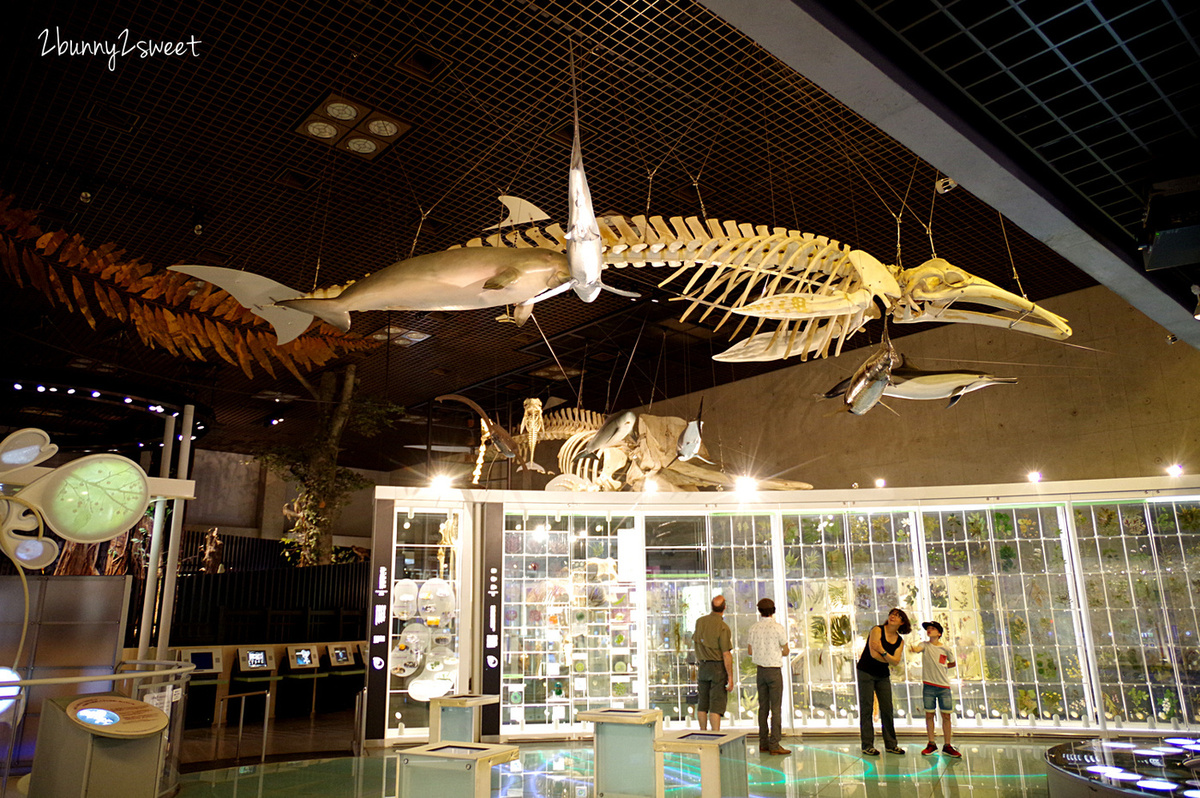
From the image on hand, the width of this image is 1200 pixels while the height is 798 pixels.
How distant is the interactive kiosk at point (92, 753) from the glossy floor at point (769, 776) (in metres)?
2.22

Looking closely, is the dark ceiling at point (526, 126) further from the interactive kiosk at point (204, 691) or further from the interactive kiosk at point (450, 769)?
the interactive kiosk at point (204, 691)

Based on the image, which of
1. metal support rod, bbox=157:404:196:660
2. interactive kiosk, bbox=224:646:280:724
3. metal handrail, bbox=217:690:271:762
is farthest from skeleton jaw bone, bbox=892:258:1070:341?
interactive kiosk, bbox=224:646:280:724

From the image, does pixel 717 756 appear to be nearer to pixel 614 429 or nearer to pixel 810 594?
pixel 614 429

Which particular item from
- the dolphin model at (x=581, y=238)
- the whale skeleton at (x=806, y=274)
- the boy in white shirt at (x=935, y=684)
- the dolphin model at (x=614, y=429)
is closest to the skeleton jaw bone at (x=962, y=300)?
the whale skeleton at (x=806, y=274)

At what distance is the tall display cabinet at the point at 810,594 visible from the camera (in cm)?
862

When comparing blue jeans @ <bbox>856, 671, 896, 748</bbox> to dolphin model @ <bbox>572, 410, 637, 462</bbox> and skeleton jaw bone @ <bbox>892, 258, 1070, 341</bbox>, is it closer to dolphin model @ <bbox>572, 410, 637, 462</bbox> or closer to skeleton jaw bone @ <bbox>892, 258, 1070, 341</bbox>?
dolphin model @ <bbox>572, 410, 637, 462</bbox>

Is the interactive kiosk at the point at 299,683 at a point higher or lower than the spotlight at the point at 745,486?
lower

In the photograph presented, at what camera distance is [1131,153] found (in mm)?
3656

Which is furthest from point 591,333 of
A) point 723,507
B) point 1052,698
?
point 1052,698

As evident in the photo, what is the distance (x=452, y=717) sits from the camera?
24.7 feet

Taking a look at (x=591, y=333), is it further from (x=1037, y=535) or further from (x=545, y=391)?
(x=1037, y=535)

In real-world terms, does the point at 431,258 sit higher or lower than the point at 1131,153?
lower

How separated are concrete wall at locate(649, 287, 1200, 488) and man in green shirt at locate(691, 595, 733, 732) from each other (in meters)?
2.62

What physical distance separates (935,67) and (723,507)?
7445 millimetres
